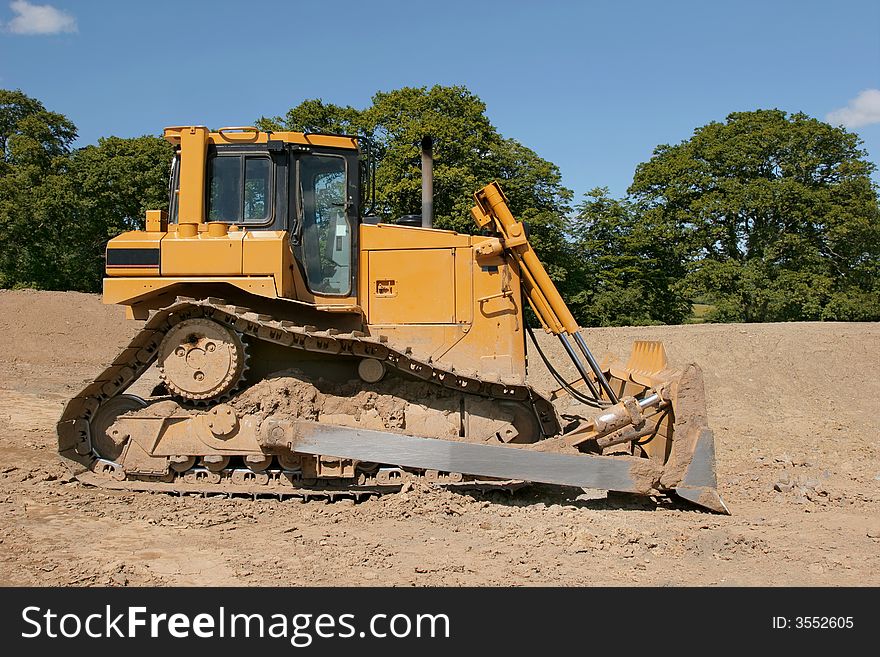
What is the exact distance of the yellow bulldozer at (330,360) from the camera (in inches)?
283

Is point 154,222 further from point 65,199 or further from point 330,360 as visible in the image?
point 65,199

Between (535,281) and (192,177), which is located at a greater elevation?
(192,177)

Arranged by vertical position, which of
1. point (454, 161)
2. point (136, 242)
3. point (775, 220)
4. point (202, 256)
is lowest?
point (202, 256)

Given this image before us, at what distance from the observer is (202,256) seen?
746 centimetres

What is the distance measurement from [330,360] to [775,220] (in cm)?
2906

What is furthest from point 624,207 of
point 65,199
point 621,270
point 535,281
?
point 535,281

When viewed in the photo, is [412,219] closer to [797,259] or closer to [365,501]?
[365,501]

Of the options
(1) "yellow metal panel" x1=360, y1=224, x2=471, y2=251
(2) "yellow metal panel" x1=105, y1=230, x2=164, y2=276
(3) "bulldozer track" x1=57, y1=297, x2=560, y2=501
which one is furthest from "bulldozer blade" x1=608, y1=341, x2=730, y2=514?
(2) "yellow metal panel" x1=105, y1=230, x2=164, y2=276

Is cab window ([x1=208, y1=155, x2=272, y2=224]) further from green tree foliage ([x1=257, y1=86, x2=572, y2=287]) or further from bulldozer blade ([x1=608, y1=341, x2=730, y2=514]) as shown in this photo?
green tree foliage ([x1=257, y1=86, x2=572, y2=287])

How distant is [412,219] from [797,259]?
27757mm

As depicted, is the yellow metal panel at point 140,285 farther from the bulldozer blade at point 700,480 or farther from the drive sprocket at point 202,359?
the bulldozer blade at point 700,480

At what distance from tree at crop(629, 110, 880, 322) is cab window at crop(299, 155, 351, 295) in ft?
86.4

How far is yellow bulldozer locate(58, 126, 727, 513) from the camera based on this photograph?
718 cm

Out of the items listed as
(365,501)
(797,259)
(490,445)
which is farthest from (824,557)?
(797,259)
